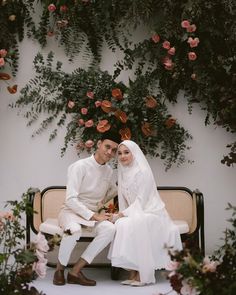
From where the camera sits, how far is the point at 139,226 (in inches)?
220

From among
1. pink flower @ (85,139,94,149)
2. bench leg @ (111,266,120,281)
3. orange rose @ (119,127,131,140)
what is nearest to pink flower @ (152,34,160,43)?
orange rose @ (119,127,131,140)

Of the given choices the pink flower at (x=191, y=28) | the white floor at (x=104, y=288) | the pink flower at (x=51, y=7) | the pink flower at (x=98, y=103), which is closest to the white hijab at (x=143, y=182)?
the white floor at (x=104, y=288)

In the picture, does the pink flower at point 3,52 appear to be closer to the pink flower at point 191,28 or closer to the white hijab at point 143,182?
the white hijab at point 143,182

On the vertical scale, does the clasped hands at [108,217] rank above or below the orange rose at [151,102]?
below

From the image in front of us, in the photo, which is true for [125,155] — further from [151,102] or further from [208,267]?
[208,267]

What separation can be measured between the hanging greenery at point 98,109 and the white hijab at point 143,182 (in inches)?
33.9

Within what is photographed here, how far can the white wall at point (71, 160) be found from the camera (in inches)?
280

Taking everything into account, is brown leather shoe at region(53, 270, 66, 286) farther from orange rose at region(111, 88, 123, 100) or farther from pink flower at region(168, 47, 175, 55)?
pink flower at region(168, 47, 175, 55)

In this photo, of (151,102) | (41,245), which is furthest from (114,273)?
(41,245)

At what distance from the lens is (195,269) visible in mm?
2971

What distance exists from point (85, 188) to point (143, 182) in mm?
615

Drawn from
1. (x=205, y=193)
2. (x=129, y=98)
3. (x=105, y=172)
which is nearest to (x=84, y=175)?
(x=105, y=172)

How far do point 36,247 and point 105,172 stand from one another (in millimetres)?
2813

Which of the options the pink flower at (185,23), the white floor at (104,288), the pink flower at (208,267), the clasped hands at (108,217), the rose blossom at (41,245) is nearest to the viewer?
the pink flower at (208,267)
